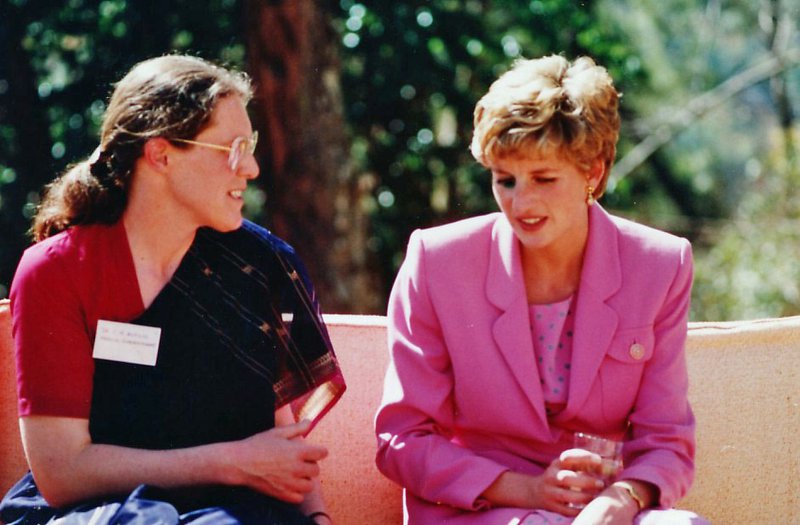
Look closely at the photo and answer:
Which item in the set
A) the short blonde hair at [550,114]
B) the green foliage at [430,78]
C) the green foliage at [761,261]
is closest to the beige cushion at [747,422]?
the short blonde hair at [550,114]

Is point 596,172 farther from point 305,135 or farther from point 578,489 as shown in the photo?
point 305,135

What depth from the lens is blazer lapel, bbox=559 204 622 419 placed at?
3.07 metres

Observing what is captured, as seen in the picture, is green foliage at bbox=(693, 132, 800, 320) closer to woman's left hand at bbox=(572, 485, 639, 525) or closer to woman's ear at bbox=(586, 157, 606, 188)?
woman's ear at bbox=(586, 157, 606, 188)

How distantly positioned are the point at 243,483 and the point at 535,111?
1.16 meters

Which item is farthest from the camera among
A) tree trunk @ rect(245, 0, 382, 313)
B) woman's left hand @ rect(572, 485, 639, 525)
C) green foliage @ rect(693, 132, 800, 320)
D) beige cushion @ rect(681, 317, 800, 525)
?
green foliage @ rect(693, 132, 800, 320)

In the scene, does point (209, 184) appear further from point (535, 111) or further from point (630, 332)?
point (630, 332)

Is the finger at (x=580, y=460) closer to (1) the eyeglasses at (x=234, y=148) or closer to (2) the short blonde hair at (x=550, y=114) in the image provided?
(2) the short blonde hair at (x=550, y=114)

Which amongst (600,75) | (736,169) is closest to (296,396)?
(600,75)

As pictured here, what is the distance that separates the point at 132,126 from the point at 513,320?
1090mm

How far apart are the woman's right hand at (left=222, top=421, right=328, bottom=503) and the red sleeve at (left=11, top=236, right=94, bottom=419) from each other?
0.39 metres

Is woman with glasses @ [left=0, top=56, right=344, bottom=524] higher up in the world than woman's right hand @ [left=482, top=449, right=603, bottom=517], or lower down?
higher up

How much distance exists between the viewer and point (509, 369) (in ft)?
10.2

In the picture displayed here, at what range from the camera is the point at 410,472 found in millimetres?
3100

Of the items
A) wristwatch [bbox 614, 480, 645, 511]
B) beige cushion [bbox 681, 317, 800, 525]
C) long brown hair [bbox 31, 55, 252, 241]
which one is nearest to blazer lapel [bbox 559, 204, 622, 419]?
wristwatch [bbox 614, 480, 645, 511]
